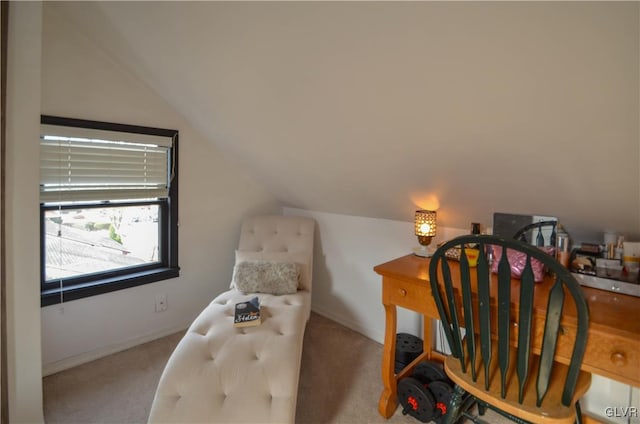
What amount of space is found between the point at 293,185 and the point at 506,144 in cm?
152

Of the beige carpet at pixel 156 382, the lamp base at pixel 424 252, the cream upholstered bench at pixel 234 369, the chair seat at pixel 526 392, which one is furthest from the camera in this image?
the lamp base at pixel 424 252

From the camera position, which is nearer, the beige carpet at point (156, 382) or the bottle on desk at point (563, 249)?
the bottle on desk at point (563, 249)

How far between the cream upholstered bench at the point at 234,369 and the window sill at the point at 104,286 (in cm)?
62

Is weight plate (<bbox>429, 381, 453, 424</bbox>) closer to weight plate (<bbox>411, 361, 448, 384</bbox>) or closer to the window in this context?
weight plate (<bbox>411, 361, 448, 384</bbox>)

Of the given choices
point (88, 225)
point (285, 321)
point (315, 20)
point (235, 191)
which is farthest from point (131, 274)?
point (315, 20)

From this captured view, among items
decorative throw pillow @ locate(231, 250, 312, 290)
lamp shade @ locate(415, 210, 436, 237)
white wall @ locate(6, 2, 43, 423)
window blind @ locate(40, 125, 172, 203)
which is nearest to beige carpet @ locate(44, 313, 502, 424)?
white wall @ locate(6, 2, 43, 423)

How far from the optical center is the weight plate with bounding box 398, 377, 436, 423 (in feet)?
5.08

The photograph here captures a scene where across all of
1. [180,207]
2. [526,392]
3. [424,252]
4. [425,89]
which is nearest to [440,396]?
[526,392]

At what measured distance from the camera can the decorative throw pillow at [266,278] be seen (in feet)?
7.03

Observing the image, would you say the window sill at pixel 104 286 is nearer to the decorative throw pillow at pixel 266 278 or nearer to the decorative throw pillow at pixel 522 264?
the decorative throw pillow at pixel 266 278

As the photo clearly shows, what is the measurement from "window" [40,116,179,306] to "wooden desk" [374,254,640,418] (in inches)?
65.6

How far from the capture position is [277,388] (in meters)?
1.33
